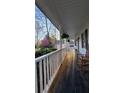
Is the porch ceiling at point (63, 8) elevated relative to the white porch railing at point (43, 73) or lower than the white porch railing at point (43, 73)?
elevated

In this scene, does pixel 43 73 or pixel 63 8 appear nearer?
pixel 43 73

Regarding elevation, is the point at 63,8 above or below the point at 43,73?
above

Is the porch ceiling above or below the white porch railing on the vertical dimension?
above

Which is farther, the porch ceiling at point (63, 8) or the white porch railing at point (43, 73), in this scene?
the porch ceiling at point (63, 8)

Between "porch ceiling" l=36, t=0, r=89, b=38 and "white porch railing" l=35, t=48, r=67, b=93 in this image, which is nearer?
"white porch railing" l=35, t=48, r=67, b=93
